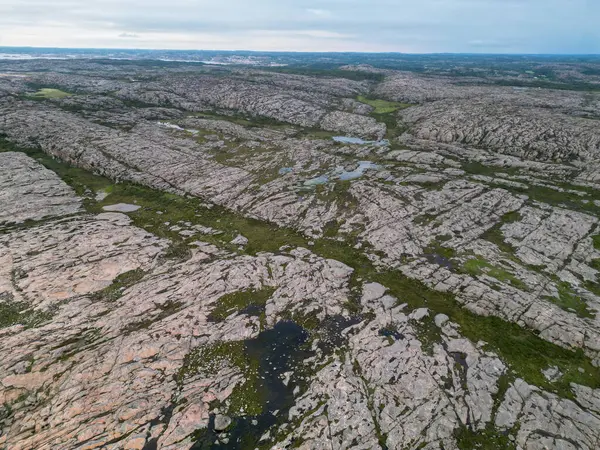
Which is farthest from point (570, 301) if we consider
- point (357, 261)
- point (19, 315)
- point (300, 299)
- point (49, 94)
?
point (49, 94)

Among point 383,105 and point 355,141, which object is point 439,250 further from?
point 383,105

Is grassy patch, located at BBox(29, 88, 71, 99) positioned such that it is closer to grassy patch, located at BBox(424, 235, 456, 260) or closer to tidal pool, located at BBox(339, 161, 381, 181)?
tidal pool, located at BBox(339, 161, 381, 181)

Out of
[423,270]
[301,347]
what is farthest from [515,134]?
[301,347]

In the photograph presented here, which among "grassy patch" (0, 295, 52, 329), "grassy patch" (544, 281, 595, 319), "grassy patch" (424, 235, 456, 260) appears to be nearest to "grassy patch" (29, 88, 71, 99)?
"grassy patch" (0, 295, 52, 329)

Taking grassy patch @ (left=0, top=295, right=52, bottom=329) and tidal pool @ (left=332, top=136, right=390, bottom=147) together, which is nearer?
grassy patch @ (left=0, top=295, right=52, bottom=329)

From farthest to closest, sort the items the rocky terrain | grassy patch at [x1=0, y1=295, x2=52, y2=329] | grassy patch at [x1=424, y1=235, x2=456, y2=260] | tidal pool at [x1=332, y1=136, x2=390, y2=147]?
tidal pool at [x1=332, y1=136, x2=390, y2=147], grassy patch at [x1=424, y1=235, x2=456, y2=260], grassy patch at [x1=0, y1=295, x2=52, y2=329], the rocky terrain

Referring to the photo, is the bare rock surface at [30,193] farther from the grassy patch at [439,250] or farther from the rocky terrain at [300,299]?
the grassy patch at [439,250]

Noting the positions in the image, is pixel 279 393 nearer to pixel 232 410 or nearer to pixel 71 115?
pixel 232 410

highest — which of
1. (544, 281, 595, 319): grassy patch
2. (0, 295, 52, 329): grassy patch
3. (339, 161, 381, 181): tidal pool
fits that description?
(339, 161, 381, 181): tidal pool
